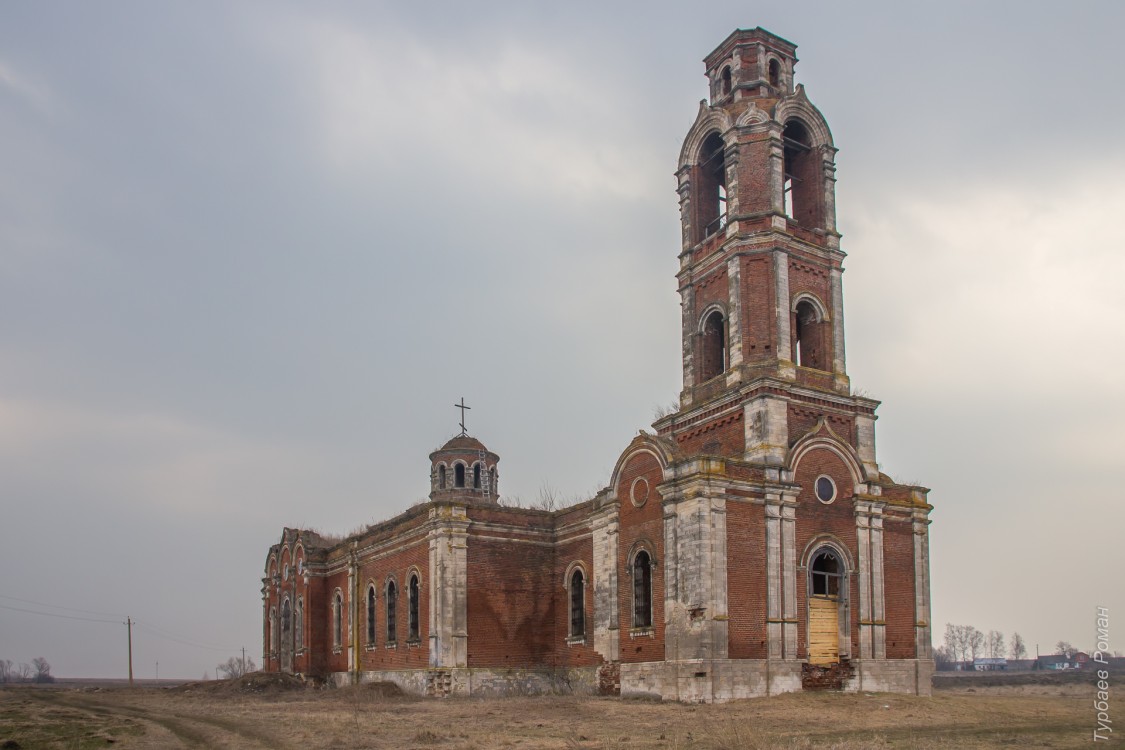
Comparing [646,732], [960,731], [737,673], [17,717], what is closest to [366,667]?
[17,717]

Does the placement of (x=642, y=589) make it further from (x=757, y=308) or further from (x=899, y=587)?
(x=757, y=308)

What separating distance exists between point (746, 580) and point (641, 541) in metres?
3.46

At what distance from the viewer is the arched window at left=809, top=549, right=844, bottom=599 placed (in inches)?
1081

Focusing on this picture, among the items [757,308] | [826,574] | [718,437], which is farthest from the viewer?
[718,437]

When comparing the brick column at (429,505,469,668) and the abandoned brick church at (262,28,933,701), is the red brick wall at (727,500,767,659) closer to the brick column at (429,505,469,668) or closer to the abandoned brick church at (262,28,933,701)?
the abandoned brick church at (262,28,933,701)

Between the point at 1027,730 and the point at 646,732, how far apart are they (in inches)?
285

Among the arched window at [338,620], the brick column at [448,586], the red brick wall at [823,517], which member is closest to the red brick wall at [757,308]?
the red brick wall at [823,517]

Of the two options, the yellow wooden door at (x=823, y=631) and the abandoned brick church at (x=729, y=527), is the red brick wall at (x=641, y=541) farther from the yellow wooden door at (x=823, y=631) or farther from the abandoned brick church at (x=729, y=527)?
the yellow wooden door at (x=823, y=631)

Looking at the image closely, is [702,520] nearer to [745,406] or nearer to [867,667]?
[745,406]

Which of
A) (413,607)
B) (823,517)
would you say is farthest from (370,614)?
(823,517)

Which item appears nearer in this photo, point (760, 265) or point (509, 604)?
point (760, 265)

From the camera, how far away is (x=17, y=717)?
24.0 metres

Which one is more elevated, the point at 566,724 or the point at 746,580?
the point at 746,580

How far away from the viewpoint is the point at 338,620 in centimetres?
4112
